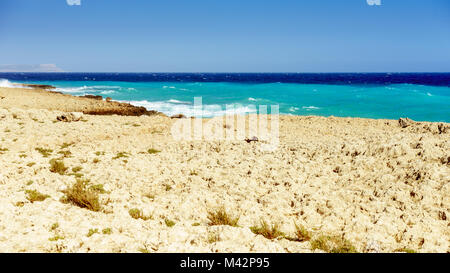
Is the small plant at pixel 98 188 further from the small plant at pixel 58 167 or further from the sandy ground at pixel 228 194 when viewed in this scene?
→ the small plant at pixel 58 167

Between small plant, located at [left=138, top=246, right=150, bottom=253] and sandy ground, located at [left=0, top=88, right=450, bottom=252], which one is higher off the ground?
sandy ground, located at [left=0, top=88, right=450, bottom=252]

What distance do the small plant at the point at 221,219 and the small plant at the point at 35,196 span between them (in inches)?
136

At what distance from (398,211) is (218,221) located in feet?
11.0

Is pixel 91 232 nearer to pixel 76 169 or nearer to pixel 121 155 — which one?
pixel 76 169

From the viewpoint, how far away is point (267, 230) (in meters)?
4.64

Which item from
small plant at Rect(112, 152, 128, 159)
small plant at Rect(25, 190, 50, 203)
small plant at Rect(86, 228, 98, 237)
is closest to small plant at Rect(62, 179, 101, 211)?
small plant at Rect(25, 190, 50, 203)

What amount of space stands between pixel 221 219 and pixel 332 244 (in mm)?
1890

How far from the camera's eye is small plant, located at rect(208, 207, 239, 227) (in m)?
4.98

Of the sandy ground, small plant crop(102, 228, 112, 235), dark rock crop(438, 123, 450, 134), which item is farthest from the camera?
dark rock crop(438, 123, 450, 134)

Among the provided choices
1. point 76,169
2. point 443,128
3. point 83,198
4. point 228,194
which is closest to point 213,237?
point 228,194

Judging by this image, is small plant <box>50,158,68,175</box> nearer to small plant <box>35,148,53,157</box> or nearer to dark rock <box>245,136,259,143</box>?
small plant <box>35,148,53,157</box>

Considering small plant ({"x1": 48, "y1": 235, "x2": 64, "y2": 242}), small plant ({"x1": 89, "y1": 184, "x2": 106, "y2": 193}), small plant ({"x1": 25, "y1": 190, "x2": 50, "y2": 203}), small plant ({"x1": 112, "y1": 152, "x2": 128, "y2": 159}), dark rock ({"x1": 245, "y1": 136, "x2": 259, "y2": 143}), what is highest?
dark rock ({"x1": 245, "y1": 136, "x2": 259, "y2": 143})

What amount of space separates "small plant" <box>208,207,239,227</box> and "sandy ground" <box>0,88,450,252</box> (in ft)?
0.43
